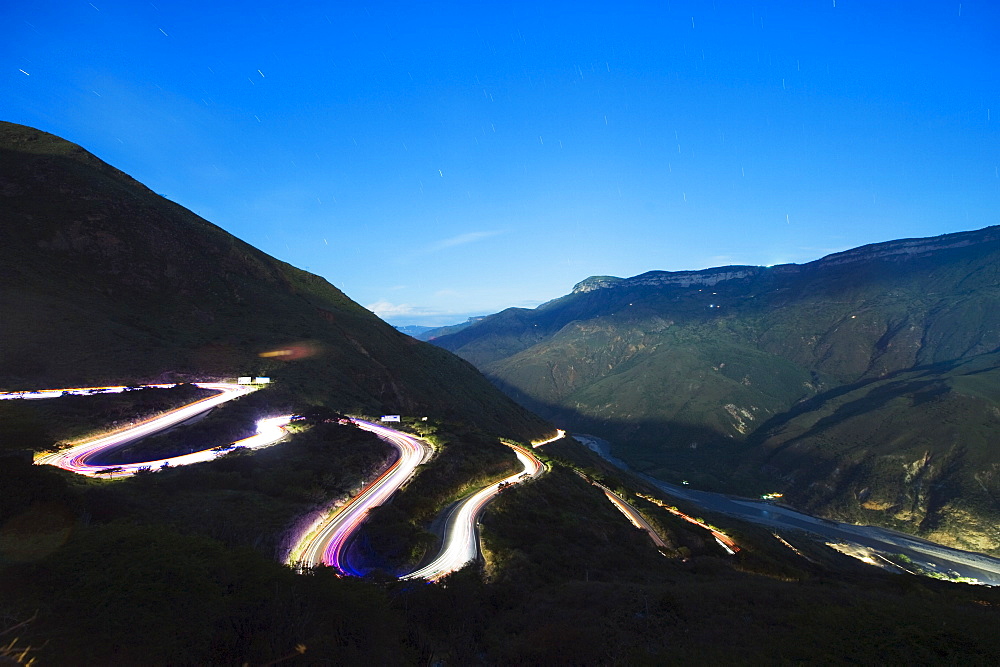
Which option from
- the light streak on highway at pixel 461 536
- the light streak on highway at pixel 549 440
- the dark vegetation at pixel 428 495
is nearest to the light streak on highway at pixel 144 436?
the dark vegetation at pixel 428 495

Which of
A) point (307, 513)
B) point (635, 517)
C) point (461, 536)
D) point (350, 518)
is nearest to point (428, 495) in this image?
point (461, 536)

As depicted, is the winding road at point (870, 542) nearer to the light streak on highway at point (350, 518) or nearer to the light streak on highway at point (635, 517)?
the light streak on highway at point (635, 517)

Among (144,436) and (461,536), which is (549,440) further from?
(144,436)

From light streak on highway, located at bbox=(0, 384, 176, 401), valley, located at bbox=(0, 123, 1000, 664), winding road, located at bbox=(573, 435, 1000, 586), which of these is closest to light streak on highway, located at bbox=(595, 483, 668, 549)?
valley, located at bbox=(0, 123, 1000, 664)

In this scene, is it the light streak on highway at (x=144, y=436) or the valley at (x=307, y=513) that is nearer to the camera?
the valley at (x=307, y=513)

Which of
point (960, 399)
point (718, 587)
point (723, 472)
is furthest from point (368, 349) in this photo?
point (960, 399)

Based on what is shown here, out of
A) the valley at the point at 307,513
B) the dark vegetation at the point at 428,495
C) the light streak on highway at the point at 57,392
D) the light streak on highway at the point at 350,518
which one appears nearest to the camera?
the valley at the point at 307,513
